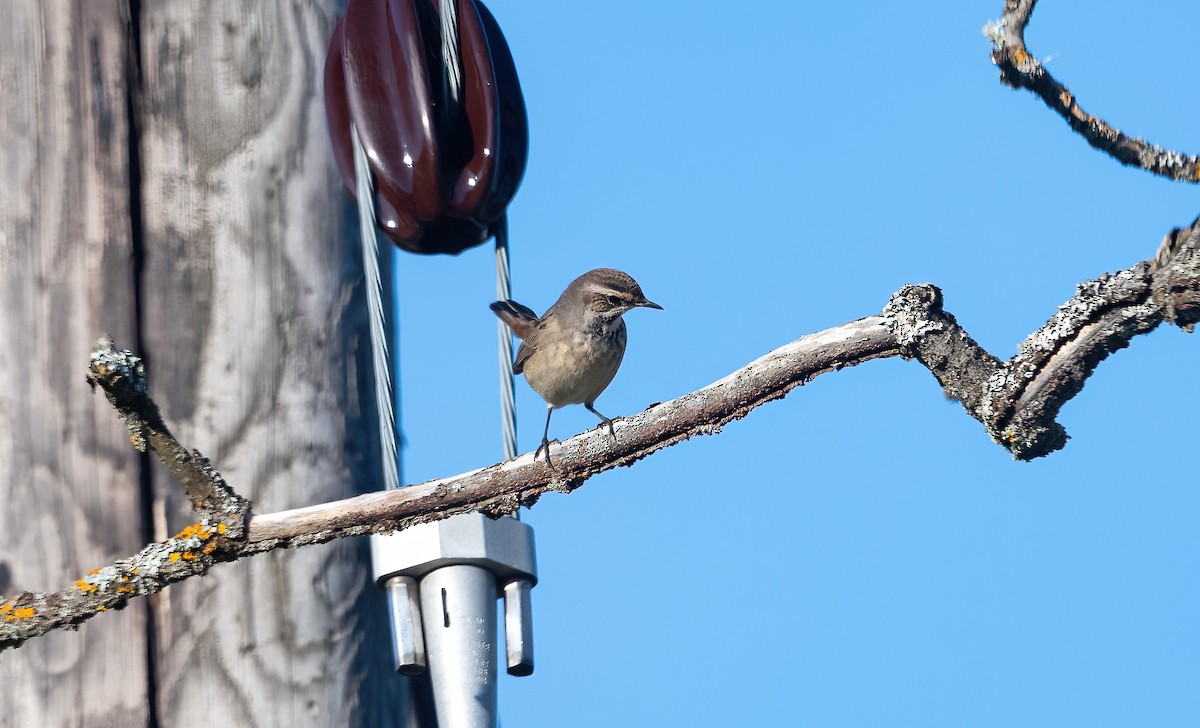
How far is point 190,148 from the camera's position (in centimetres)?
427

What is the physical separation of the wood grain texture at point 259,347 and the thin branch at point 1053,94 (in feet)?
7.85

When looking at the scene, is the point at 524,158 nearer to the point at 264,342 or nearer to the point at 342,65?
the point at 342,65

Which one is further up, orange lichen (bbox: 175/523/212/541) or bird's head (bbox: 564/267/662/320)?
bird's head (bbox: 564/267/662/320)

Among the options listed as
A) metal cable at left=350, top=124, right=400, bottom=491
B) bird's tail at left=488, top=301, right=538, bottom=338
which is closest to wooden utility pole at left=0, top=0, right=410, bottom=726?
metal cable at left=350, top=124, right=400, bottom=491

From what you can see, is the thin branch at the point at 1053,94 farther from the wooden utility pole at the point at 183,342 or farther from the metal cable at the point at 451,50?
the wooden utility pole at the point at 183,342

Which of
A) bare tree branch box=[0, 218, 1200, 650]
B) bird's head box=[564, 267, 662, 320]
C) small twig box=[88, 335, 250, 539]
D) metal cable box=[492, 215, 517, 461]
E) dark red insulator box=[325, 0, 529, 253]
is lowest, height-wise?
bare tree branch box=[0, 218, 1200, 650]

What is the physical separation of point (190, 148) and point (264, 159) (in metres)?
0.24

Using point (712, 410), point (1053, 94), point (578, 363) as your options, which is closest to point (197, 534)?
point (712, 410)

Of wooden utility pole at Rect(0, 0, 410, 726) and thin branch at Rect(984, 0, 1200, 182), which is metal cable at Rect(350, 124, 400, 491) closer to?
wooden utility pole at Rect(0, 0, 410, 726)

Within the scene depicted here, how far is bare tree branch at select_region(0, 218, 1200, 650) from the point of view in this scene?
251cm

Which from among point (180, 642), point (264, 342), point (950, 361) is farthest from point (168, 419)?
point (950, 361)

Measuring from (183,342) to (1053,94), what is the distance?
2710 mm

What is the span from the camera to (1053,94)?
2.62 metres

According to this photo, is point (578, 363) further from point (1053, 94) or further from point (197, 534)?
point (1053, 94)
